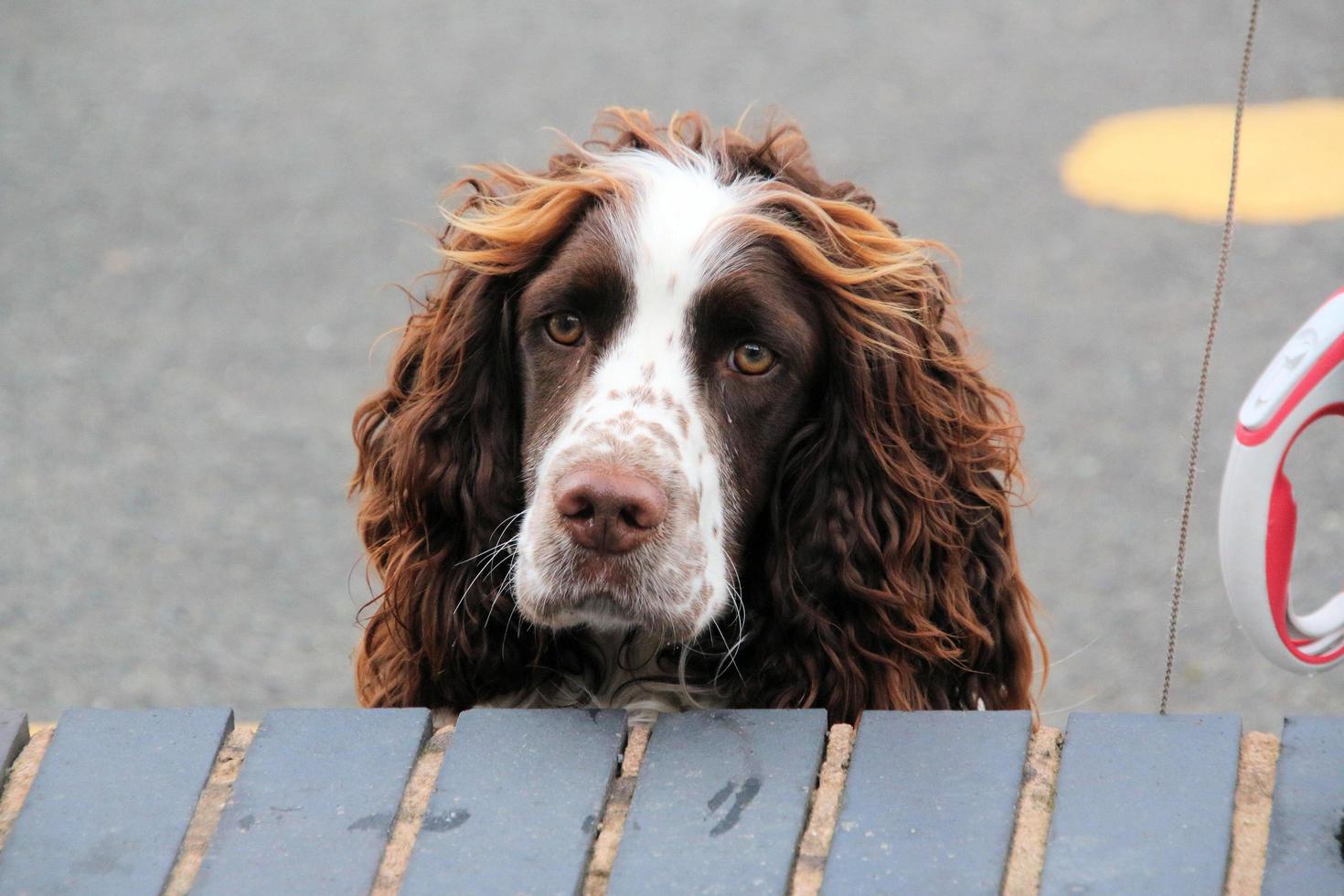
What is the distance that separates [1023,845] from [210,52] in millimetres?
8383

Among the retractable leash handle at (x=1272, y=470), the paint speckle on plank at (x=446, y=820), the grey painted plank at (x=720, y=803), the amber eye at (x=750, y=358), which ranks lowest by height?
Result: the paint speckle on plank at (x=446, y=820)

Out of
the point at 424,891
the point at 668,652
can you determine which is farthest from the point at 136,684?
the point at 424,891

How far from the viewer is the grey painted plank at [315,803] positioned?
7.02 feet

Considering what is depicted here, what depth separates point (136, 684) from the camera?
5.51 meters

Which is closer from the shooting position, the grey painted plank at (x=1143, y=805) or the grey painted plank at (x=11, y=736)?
the grey painted plank at (x=1143, y=805)

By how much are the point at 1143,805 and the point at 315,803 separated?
3.64 ft

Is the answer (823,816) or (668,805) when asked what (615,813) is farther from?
(823,816)

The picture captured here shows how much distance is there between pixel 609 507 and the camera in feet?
8.70

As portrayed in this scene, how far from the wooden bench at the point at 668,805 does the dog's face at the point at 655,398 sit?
362 millimetres

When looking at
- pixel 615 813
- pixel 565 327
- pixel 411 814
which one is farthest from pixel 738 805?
pixel 565 327

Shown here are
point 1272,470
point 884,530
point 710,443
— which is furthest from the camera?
point 884,530

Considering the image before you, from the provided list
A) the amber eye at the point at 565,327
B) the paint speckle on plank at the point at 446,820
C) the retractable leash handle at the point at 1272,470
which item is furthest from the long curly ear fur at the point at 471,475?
the retractable leash handle at the point at 1272,470

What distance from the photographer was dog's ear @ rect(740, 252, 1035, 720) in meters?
3.03

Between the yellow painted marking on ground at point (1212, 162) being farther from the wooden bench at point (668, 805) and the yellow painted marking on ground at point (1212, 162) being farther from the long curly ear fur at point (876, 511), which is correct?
the wooden bench at point (668, 805)
